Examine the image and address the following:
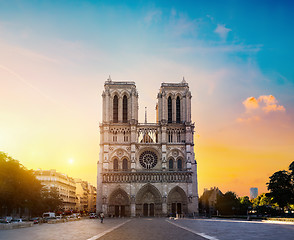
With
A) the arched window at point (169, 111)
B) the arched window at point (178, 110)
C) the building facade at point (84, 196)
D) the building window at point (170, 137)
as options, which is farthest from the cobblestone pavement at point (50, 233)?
the building facade at point (84, 196)

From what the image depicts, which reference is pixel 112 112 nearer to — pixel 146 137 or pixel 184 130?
pixel 146 137

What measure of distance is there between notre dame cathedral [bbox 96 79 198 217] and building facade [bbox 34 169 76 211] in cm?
1928

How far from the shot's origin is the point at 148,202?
83438 millimetres

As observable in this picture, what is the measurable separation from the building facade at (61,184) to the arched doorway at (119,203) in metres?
18.2

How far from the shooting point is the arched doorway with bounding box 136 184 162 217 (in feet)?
269

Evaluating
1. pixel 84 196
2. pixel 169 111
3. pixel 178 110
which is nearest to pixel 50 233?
pixel 169 111

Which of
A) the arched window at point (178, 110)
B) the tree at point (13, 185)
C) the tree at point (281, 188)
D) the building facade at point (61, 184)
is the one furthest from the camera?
the building facade at point (61, 184)

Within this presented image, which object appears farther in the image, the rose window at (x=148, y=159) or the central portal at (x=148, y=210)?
the rose window at (x=148, y=159)

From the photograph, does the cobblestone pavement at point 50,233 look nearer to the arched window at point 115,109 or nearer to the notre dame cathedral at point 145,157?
the notre dame cathedral at point 145,157

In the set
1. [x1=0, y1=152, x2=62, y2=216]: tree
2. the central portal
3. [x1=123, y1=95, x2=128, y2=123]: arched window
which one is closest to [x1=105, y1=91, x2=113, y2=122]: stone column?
[x1=123, y1=95, x2=128, y2=123]: arched window

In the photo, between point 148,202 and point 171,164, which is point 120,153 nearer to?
point 171,164

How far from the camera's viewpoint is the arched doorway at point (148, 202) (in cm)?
8212

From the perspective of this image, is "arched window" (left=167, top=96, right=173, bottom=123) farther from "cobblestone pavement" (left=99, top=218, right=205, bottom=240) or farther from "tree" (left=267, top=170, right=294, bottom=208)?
"cobblestone pavement" (left=99, top=218, right=205, bottom=240)

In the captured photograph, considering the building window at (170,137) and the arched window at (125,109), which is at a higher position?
the arched window at (125,109)
